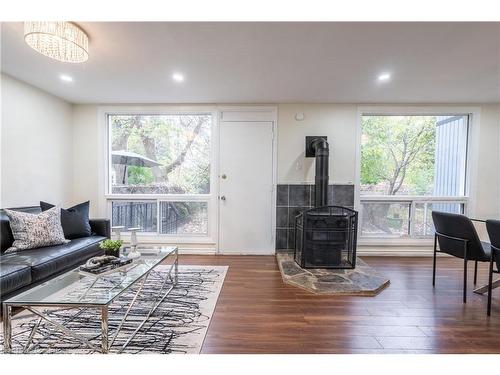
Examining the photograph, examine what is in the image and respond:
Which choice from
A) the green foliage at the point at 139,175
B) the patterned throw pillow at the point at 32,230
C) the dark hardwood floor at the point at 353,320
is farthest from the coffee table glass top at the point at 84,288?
the green foliage at the point at 139,175

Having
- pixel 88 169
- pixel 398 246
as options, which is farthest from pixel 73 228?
pixel 398 246

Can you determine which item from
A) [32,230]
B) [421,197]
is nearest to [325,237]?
[421,197]

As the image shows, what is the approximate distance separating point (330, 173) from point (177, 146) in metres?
2.51

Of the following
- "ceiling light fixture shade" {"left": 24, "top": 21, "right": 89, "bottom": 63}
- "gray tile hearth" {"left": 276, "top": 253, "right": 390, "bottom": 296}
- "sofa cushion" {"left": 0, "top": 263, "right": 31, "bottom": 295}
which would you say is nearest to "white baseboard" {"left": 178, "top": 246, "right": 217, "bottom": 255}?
"gray tile hearth" {"left": 276, "top": 253, "right": 390, "bottom": 296}

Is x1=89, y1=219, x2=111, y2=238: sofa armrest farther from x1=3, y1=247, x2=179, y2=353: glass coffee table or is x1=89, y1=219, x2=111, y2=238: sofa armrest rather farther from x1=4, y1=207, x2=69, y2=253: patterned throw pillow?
x1=3, y1=247, x2=179, y2=353: glass coffee table

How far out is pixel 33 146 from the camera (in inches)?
126

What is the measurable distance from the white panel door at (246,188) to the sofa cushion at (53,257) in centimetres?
184

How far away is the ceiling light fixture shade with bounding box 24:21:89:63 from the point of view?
176cm

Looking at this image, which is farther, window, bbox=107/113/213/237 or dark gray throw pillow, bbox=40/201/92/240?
window, bbox=107/113/213/237

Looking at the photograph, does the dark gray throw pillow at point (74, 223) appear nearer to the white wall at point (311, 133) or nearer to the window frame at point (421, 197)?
the white wall at point (311, 133)

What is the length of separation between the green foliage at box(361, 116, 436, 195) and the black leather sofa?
3931 millimetres

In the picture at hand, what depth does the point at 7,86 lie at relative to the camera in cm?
283

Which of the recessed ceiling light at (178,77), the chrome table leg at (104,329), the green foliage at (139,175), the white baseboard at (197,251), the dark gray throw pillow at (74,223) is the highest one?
the recessed ceiling light at (178,77)

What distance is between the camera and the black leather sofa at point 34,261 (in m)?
1.92
